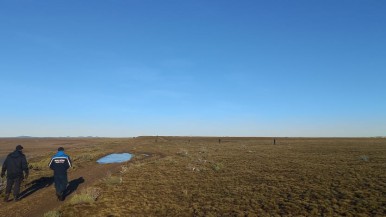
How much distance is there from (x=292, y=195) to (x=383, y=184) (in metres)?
5.62

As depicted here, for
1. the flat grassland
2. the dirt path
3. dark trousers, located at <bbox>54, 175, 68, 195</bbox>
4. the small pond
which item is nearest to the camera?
the dirt path

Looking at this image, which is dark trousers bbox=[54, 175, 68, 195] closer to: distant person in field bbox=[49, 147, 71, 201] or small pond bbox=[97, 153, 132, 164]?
distant person in field bbox=[49, 147, 71, 201]

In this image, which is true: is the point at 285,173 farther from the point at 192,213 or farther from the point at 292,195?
the point at 192,213

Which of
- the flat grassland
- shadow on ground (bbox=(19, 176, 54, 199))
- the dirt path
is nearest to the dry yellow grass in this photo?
the flat grassland

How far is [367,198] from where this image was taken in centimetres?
1380

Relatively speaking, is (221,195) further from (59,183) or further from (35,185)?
(35,185)

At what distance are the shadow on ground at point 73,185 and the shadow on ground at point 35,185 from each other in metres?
1.37

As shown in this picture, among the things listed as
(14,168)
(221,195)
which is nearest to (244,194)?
(221,195)

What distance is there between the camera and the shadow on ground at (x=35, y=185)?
16.3 meters

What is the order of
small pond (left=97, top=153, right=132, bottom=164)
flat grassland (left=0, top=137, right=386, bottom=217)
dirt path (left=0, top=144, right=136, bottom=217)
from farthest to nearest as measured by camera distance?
small pond (left=97, top=153, right=132, bottom=164)
flat grassland (left=0, top=137, right=386, bottom=217)
dirt path (left=0, top=144, right=136, bottom=217)

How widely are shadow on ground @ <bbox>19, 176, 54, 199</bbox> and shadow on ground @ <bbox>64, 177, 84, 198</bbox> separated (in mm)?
1371

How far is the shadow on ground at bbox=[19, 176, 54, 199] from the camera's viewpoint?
53.6 ft

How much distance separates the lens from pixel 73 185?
18.4m

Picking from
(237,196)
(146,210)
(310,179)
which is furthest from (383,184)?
(146,210)
